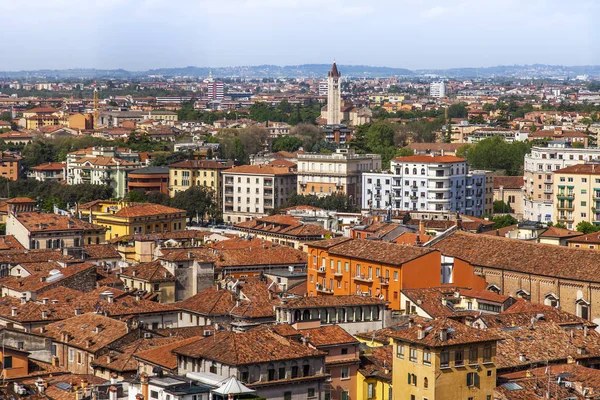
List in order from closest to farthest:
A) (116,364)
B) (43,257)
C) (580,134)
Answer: (116,364), (43,257), (580,134)

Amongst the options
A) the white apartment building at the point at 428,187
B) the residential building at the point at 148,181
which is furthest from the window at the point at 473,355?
the residential building at the point at 148,181

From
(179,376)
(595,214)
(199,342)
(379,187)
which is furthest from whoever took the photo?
(379,187)

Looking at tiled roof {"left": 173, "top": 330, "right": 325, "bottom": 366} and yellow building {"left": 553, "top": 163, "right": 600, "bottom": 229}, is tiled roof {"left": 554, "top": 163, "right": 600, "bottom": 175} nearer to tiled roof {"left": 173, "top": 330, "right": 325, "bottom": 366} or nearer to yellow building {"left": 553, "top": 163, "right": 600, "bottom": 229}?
yellow building {"left": 553, "top": 163, "right": 600, "bottom": 229}

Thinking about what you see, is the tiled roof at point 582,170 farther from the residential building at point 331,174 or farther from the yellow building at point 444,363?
the yellow building at point 444,363

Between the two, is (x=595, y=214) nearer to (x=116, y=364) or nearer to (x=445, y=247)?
(x=445, y=247)

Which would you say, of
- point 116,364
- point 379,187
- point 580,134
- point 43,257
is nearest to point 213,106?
point 580,134
